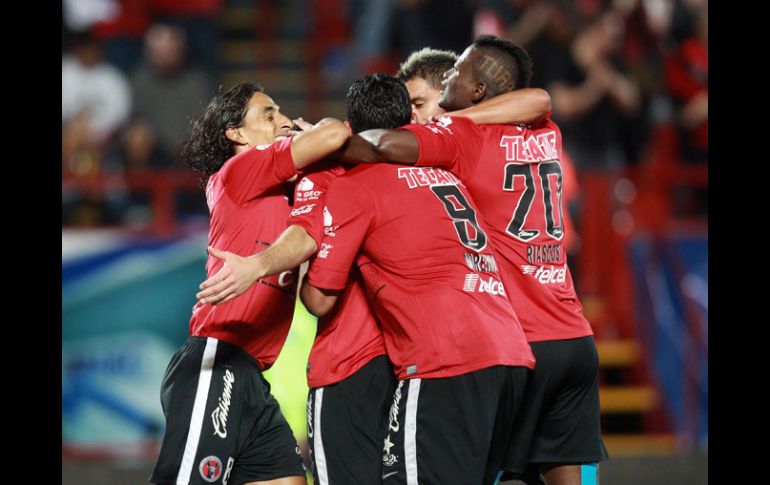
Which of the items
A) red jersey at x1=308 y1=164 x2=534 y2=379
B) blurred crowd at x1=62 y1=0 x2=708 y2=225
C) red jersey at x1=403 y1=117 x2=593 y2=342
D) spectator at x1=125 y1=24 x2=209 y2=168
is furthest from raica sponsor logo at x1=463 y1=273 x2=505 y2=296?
spectator at x1=125 y1=24 x2=209 y2=168

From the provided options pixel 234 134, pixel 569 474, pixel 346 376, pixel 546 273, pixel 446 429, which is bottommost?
pixel 569 474

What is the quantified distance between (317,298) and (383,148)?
656 millimetres

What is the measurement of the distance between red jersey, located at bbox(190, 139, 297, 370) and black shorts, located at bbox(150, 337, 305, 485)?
8 centimetres

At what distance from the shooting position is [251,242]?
4.57 m

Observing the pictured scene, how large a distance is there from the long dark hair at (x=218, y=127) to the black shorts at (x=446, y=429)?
1.69m

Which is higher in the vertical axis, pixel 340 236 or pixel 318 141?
pixel 318 141

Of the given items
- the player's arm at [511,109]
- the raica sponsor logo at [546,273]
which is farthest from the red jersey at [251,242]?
the raica sponsor logo at [546,273]

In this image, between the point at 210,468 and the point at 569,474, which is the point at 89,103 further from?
the point at 569,474

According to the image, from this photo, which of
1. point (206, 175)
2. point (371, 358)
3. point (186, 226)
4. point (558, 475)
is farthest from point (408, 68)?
point (186, 226)

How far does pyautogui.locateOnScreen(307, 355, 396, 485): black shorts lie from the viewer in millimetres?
4273

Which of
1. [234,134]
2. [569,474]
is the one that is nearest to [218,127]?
[234,134]

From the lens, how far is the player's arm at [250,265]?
384 centimetres

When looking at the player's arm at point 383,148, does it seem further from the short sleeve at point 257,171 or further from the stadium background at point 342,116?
the stadium background at point 342,116
